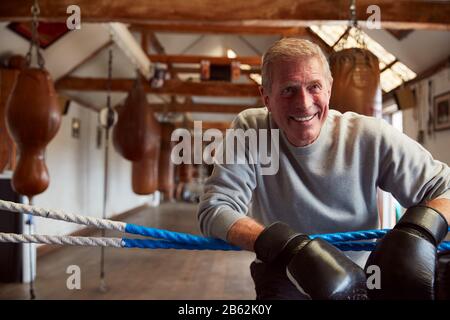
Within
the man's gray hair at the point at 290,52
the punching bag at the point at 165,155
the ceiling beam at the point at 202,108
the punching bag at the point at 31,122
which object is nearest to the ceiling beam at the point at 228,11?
the punching bag at the point at 31,122

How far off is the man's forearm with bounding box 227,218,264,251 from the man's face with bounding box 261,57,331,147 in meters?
0.25

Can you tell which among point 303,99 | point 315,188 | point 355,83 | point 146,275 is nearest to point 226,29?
point 146,275

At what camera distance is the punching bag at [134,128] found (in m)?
3.69

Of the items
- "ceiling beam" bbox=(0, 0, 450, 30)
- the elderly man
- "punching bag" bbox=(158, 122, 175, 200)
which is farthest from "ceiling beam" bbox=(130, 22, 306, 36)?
the elderly man

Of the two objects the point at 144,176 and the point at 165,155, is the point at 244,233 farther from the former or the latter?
the point at 165,155

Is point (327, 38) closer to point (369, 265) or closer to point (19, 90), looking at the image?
point (19, 90)

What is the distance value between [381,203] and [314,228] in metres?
0.35

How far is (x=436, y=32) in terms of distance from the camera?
3.50 m

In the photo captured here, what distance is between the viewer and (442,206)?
3.21ft

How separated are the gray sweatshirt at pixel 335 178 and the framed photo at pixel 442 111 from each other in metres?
2.69

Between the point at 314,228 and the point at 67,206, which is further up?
the point at 314,228

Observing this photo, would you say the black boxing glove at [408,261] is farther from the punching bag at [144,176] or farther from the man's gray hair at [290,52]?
the punching bag at [144,176]

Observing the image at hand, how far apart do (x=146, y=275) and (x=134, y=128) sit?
1417 mm
